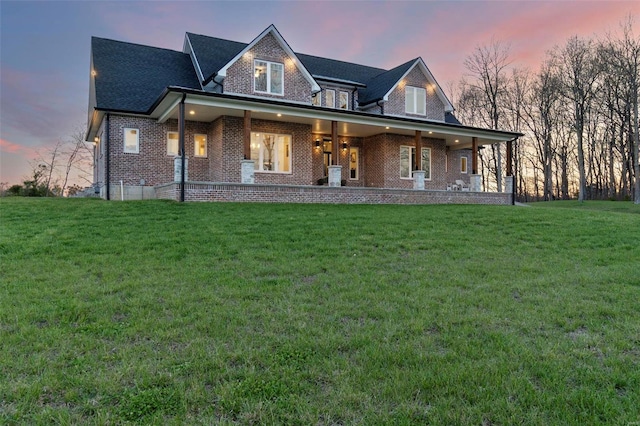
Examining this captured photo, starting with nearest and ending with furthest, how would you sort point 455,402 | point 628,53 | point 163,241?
point 455,402, point 163,241, point 628,53

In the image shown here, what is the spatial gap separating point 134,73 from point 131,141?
4030 mm

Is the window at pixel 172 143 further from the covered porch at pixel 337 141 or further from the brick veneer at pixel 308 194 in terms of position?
the brick veneer at pixel 308 194

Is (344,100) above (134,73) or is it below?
below

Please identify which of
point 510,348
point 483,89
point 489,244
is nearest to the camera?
point 510,348

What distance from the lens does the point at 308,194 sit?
14.8 metres

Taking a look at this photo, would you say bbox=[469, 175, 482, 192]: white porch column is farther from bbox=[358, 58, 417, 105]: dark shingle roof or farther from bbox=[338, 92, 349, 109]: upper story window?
bbox=[338, 92, 349, 109]: upper story window

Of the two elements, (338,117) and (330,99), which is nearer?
(338,117)

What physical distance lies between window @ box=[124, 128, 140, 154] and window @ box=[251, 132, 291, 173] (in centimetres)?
453

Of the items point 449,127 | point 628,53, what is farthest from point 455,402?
point 628,53

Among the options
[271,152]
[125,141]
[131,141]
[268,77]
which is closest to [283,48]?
[268,77]

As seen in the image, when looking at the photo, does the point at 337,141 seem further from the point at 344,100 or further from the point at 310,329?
the point at 310,329

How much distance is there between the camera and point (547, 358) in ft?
11.1

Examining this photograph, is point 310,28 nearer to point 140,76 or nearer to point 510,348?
point 140,76

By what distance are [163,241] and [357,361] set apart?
17.7 ft
